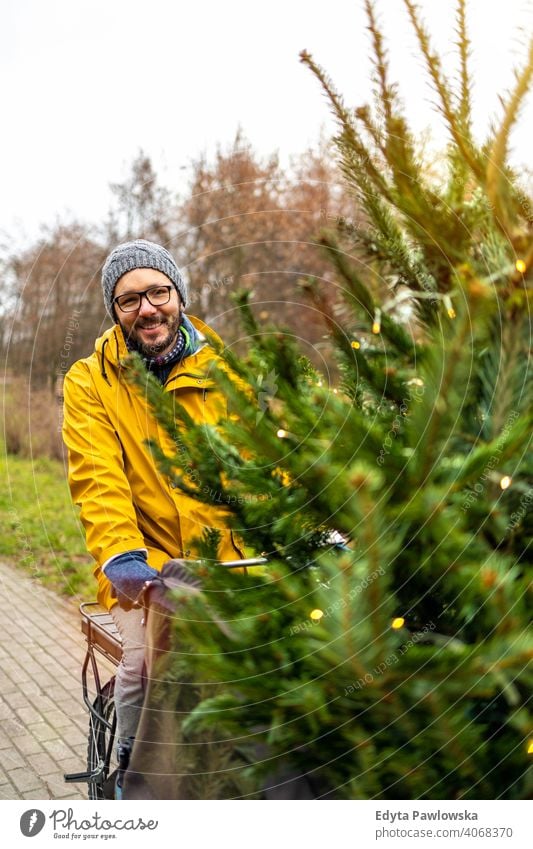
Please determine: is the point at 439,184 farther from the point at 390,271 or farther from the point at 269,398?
the point at 269,398

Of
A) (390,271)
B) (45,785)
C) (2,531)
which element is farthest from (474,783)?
(2,531)

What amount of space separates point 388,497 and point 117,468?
1.08 meters

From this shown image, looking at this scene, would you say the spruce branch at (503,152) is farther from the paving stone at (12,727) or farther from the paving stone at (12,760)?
the paving stone at (12,727)

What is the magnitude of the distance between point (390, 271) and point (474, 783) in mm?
673

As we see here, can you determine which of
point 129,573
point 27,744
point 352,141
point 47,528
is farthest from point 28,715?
point 352,141

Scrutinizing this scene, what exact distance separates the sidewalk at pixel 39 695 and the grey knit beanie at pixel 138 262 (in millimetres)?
1746

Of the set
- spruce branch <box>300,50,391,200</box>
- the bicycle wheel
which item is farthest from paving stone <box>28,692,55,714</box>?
spruce branch <box>300,50,391,200</box>

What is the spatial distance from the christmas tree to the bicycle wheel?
3.51 feet

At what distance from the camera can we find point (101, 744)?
206 centimetres

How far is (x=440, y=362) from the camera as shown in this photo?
0.68 meters

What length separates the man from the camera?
165cm

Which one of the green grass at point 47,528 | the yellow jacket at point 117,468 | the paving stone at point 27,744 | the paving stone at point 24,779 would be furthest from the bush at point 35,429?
the yellow jacket at point 117,468

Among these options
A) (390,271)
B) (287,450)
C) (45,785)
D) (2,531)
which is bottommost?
(45,785)

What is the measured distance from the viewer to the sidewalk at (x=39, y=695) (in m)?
2.71
